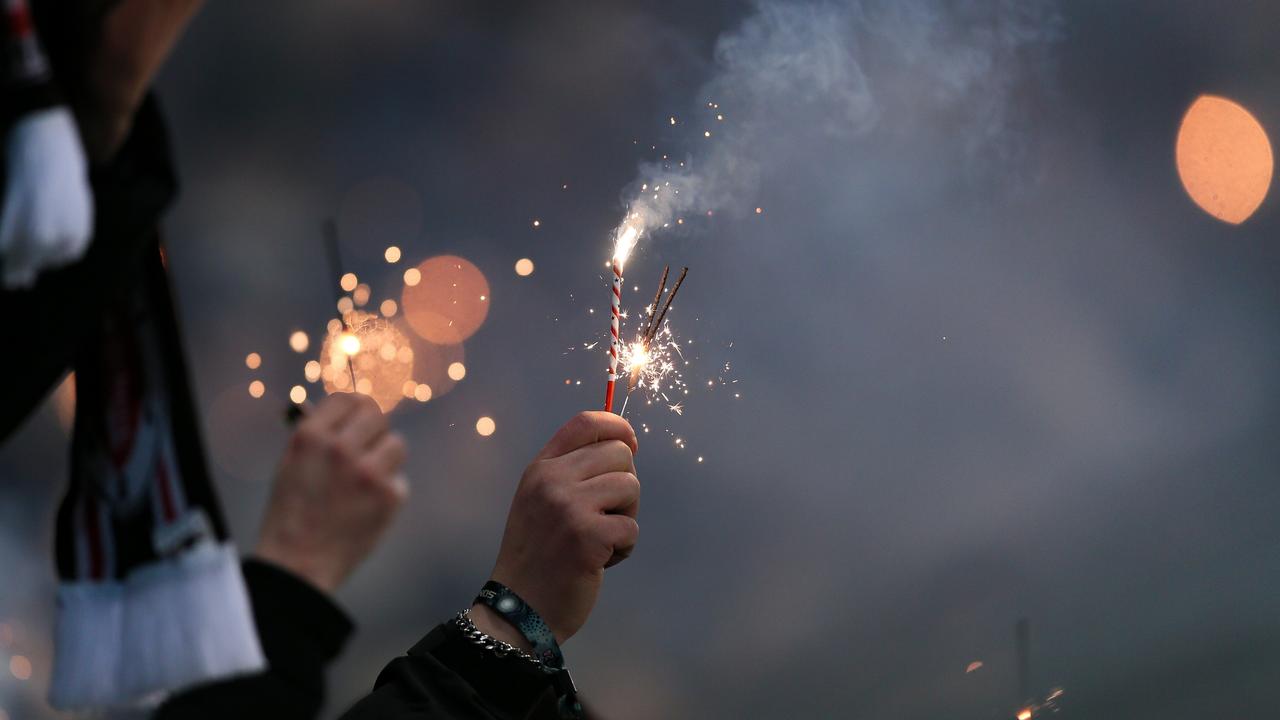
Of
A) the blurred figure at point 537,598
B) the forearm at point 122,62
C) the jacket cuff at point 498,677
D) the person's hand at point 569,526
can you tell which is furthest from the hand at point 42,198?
the person's hand at point 569,526

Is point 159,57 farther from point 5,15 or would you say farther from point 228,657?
point 228,657

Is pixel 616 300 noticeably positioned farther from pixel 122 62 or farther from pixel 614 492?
pixel 122 62

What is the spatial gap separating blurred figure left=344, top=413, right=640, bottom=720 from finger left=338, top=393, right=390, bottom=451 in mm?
1257

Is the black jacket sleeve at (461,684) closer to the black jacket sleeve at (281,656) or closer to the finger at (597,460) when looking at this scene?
the finger at (597,460)

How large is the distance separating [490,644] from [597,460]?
69cm

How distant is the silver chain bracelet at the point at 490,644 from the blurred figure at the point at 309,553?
1264mm

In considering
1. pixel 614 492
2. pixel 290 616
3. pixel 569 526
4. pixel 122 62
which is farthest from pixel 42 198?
pixel 614 492

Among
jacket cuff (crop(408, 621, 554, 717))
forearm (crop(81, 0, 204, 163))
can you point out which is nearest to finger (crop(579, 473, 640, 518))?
jacket cuff (crop(408, 621, 554, 717))

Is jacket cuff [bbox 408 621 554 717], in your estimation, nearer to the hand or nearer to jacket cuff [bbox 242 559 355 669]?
jacket cuff [bbox 242 559 355 669]

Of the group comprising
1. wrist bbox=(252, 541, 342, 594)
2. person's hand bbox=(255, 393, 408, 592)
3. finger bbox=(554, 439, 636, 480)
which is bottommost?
wrist bbox=(252, 541, 342, 594)

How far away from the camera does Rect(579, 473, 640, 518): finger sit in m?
3.09

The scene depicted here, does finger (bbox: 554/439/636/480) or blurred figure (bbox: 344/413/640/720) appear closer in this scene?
blurred figure (bbox: 344/413/640/720)

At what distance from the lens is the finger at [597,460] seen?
3125mm

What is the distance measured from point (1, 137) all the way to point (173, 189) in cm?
28
